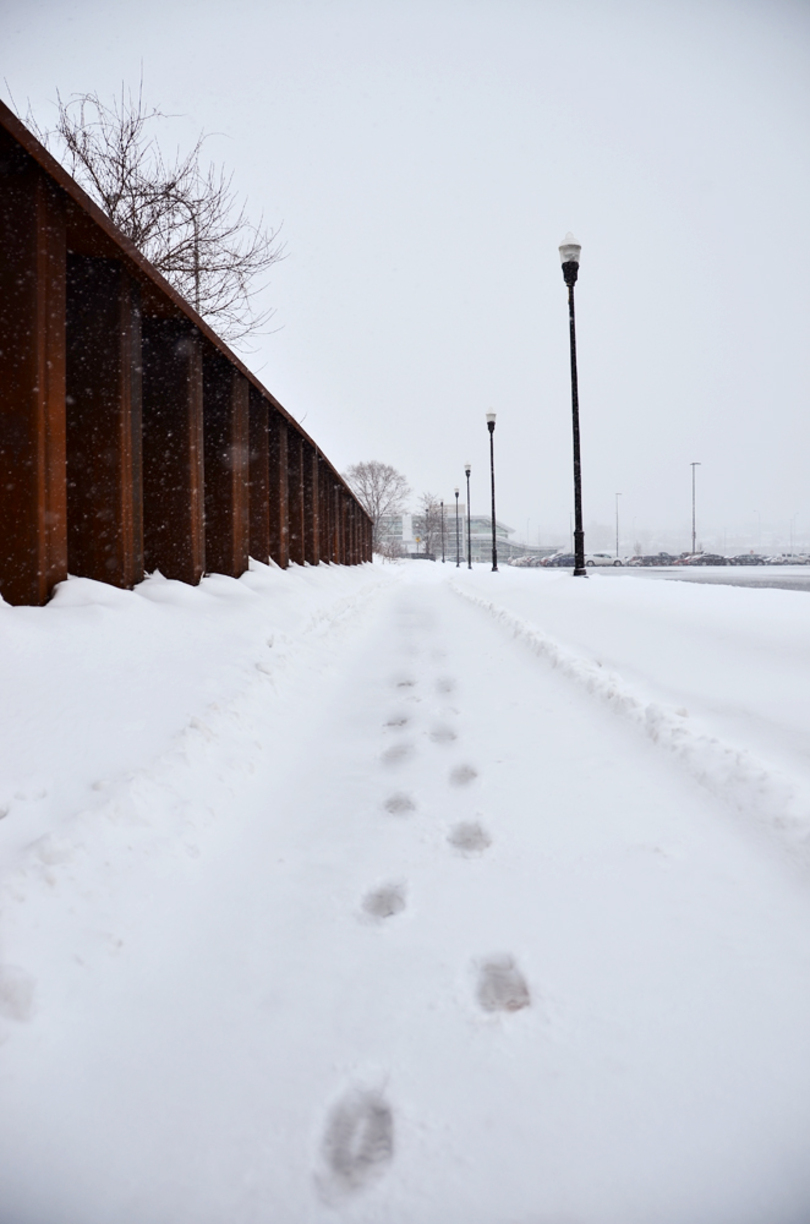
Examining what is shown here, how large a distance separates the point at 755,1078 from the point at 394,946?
1006 mm

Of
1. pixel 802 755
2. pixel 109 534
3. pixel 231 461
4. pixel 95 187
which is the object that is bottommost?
pixel 802 755

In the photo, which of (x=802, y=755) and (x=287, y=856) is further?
(x=802, y=755)

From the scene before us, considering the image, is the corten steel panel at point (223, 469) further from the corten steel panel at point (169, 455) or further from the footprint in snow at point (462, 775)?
the footprint in snow at point (462, 775)

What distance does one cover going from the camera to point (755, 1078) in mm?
1507

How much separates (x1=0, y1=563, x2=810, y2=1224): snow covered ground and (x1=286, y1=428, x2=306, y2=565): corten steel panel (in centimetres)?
928

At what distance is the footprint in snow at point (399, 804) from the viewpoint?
299cm

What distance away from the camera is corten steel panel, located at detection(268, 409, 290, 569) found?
449 inches

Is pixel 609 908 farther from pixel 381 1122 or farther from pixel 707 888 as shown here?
pixel 381 1122

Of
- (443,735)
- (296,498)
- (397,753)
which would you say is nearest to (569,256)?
(296,498)

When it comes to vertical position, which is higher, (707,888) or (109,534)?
(109,534)

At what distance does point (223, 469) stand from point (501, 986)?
7.48 meters

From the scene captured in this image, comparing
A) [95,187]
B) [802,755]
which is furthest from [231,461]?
[95,187]

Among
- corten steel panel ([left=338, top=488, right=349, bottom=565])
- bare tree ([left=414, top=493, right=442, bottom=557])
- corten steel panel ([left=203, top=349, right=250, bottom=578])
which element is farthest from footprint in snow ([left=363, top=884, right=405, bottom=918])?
bare tree ([left=414, top=493, right=442, bottom=557])

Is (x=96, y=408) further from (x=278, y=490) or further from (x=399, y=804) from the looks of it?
(x=278, y=490)
